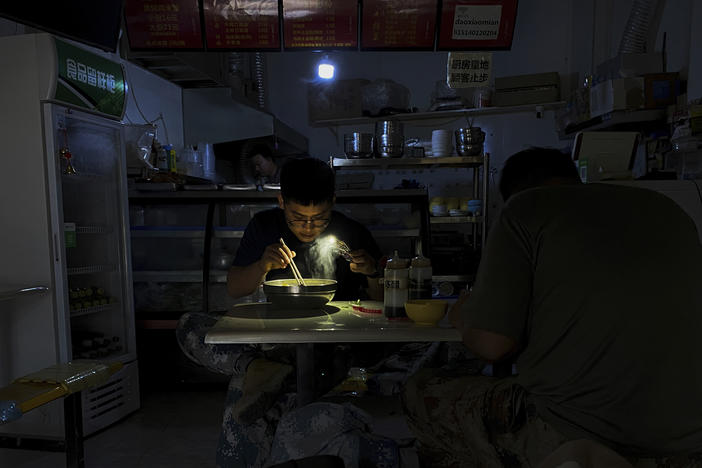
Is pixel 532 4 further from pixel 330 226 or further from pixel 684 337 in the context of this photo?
pixel 684 337

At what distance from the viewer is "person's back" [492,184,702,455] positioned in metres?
1.18

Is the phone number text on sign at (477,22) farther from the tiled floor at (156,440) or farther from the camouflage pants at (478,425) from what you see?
the tiled floor at (156,440)

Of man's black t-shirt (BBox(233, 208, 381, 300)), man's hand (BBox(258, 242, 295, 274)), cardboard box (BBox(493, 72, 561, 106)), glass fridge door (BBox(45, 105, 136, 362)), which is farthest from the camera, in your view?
cardboard box (BBox(493, 72, 561, 106))

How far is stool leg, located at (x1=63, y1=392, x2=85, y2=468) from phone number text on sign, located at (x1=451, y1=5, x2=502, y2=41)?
3.62 metres

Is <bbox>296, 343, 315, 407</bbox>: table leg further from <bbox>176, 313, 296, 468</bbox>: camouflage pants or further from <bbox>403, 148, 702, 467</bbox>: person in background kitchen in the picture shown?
<bbox>403, 148, 702, 467</bbox>: person in background kitchen


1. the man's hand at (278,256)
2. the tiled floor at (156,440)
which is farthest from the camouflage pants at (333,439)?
the tiled floor at (156,440)

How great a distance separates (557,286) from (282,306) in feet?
3.75

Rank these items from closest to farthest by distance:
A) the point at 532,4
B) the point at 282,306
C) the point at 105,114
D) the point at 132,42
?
the point at 282,306 < the point at 105,114 < the point at 132,42 < the point at 532,4

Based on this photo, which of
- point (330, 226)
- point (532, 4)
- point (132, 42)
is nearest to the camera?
point (330, 226)

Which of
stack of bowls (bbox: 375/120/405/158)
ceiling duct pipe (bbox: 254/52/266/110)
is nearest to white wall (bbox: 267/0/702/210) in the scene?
ceiling duct pipe (bbox: 254/52/266/110)

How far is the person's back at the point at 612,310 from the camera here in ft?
3.86

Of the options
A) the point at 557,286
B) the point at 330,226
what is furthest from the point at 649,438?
the point at 330,226

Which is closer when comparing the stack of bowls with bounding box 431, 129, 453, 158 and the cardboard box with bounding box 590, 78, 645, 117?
the cardboard box with bounding box 590, 78, 645, 117

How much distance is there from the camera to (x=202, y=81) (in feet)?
16.5
